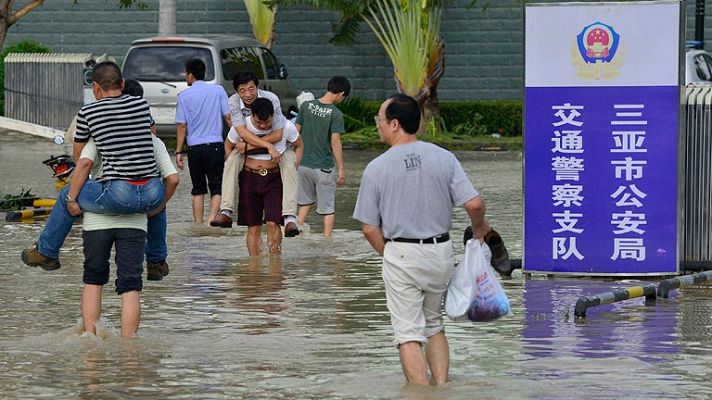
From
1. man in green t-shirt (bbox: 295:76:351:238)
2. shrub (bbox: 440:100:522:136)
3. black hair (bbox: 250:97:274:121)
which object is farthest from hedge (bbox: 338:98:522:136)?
black hair (bbox: 250:97:274:121)

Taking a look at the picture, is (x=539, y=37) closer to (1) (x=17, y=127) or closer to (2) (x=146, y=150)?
(2) (x=146, y=150)

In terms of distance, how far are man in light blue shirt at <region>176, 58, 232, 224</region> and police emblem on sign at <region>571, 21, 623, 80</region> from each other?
4815mm

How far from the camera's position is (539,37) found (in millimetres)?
12523

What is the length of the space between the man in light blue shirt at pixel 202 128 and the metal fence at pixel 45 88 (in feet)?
45.0

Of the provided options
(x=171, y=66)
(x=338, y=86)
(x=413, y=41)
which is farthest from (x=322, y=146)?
(x=413, y=41)

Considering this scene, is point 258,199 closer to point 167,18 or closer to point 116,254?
point 116,254

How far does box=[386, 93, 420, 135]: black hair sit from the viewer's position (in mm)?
8312

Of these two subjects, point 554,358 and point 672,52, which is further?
point 672,52

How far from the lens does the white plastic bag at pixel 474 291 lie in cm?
841

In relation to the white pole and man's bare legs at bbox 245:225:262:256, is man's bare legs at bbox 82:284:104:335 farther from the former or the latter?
the white pole

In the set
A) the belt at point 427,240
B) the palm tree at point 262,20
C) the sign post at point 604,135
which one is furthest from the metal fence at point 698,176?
the palm tree at point 262,20

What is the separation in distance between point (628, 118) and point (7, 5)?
28.9ft

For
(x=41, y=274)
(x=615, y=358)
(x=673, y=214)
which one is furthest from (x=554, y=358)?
(x=41, y=274)

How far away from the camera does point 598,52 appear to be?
489 inches
